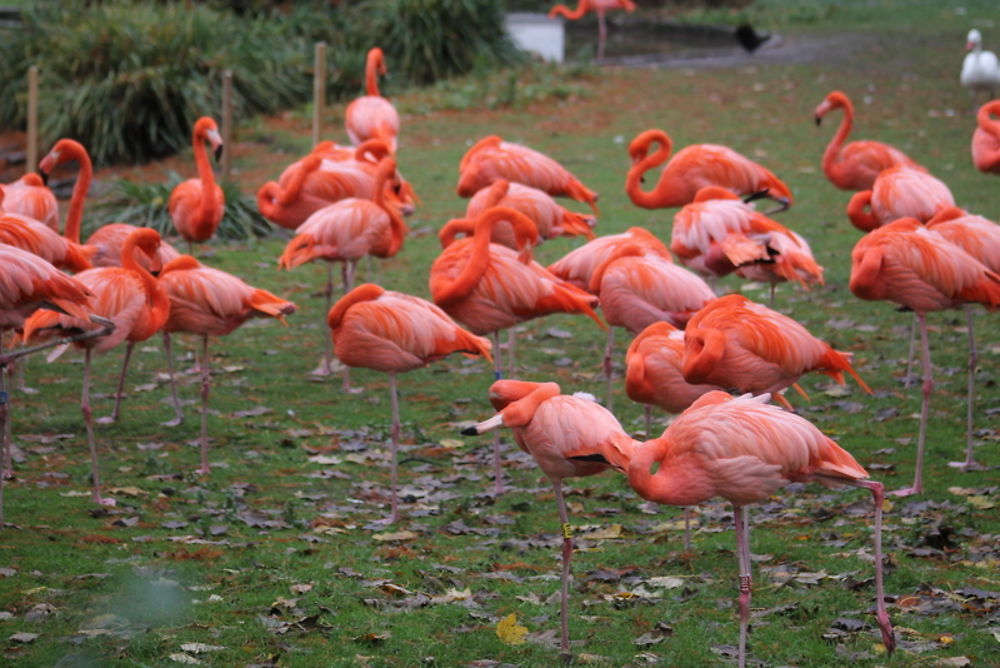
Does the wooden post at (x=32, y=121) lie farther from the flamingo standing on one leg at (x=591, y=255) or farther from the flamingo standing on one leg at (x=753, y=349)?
the flamingo standing on one leg at (x=753, y=349)

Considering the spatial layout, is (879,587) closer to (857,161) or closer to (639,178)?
(639,178)

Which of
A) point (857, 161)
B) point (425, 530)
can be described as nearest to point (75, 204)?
point (425, 530)

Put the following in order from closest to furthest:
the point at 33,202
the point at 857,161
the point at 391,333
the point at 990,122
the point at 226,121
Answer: the point at 391,333 → the point at 33,202 → the point at 990,122 → the point at 857,161 → the point at 226,121

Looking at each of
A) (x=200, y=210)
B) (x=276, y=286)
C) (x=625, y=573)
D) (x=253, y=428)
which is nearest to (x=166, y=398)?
(x=253, y=428)

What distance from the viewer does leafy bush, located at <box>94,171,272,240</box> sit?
11.6 metres

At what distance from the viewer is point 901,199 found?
26.0ft

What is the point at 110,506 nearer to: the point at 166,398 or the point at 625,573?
the point at 166,398

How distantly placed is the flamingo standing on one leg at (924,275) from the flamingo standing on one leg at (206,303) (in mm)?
3166

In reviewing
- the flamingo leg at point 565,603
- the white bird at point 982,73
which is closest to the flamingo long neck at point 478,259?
the flamingo leg at point 565,603

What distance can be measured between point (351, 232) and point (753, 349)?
3345 mm

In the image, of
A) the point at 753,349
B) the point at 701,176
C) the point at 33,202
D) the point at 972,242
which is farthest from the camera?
the point at 701,176

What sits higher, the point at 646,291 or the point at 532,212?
the point at 532,212

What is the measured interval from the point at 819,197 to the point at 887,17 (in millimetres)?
14527

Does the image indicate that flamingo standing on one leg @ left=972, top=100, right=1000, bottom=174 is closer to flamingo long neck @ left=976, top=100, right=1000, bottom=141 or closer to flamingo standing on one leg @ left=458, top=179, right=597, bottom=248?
flamingo long neck @ left=976, top=100, right=1000, bottom=141
